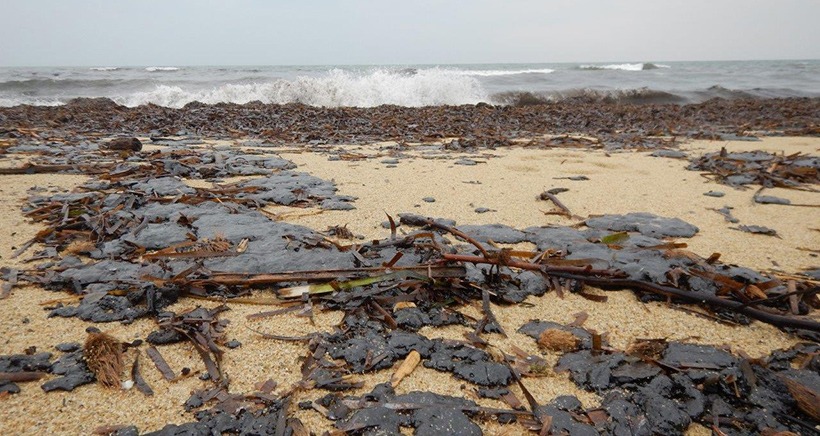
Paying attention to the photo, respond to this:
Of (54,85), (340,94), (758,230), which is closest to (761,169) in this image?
(758,230)

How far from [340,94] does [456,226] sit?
11.6 metres

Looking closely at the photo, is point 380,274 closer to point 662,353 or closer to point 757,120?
point 662,353

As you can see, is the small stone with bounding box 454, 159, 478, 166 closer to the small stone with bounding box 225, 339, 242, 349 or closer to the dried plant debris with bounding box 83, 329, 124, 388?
the small stone with bounding box 225, 339, 242, 349

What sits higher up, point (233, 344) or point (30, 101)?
point (30, 101)

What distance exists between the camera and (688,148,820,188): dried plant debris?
3.78 meters

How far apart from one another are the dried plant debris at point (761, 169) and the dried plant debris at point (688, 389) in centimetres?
287

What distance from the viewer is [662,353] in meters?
1.47

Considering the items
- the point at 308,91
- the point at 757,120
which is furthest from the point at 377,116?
the point at 757,120

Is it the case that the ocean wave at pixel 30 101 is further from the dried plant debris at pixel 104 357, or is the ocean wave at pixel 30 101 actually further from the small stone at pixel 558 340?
the small stone at pixel 558 340

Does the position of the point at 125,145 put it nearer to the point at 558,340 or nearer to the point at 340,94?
the point at 558,340

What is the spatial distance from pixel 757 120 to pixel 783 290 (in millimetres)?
8989

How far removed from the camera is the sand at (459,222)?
124 centimetres

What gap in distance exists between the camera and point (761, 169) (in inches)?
157

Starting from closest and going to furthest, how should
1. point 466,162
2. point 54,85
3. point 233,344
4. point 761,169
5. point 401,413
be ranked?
point 401,413, point 233,344, point 761,169, point 466,162, point 54,85
